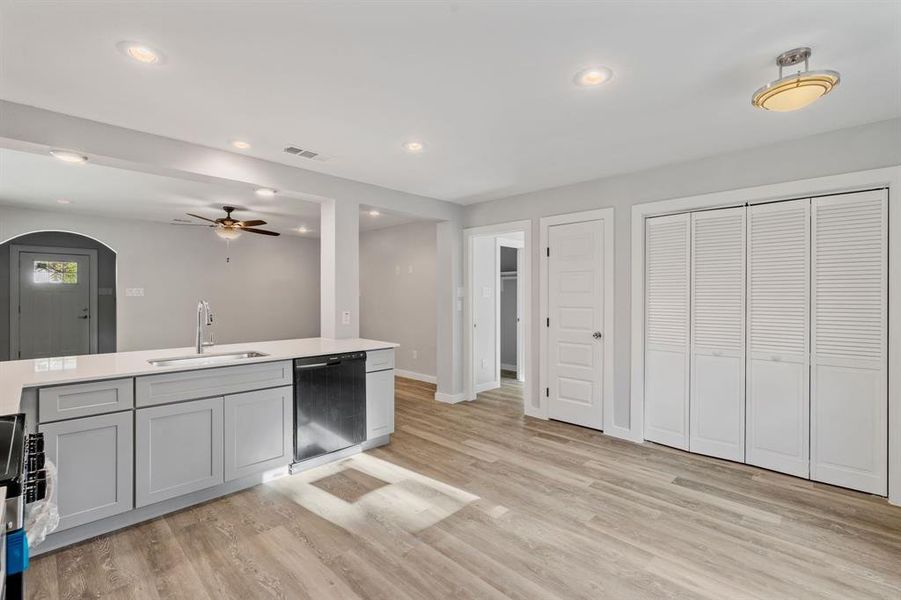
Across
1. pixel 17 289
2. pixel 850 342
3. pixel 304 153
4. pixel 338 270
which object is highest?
pixel 304 153

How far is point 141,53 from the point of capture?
2.02m

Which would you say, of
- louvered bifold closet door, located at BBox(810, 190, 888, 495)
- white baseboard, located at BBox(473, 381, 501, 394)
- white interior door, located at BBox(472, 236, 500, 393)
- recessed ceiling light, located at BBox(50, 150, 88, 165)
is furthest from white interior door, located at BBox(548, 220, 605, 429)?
recessed ceiling light, located at BBox(50, 150, 88, 165)

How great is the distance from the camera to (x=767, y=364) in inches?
131

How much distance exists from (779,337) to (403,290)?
496 cm

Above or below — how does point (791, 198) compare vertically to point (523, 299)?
above

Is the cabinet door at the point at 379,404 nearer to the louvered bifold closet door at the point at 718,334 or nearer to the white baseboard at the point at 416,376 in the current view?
the white baseboard at the point at 416,376

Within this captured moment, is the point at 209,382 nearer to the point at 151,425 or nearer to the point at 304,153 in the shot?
the point at 151,425

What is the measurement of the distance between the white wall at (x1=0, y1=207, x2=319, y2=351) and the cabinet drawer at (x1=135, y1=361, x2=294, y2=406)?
4922mm

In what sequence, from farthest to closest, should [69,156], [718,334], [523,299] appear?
[523,299], [718,334], [69,156]

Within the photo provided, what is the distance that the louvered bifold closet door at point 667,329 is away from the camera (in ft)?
12.2

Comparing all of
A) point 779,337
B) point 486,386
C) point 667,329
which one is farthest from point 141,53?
point 486,386

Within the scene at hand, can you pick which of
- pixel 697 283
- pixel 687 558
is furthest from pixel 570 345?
pixel 687 558

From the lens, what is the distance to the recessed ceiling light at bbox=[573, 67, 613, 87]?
2184 mm

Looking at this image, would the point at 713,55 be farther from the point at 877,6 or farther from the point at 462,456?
the point at 462,456
